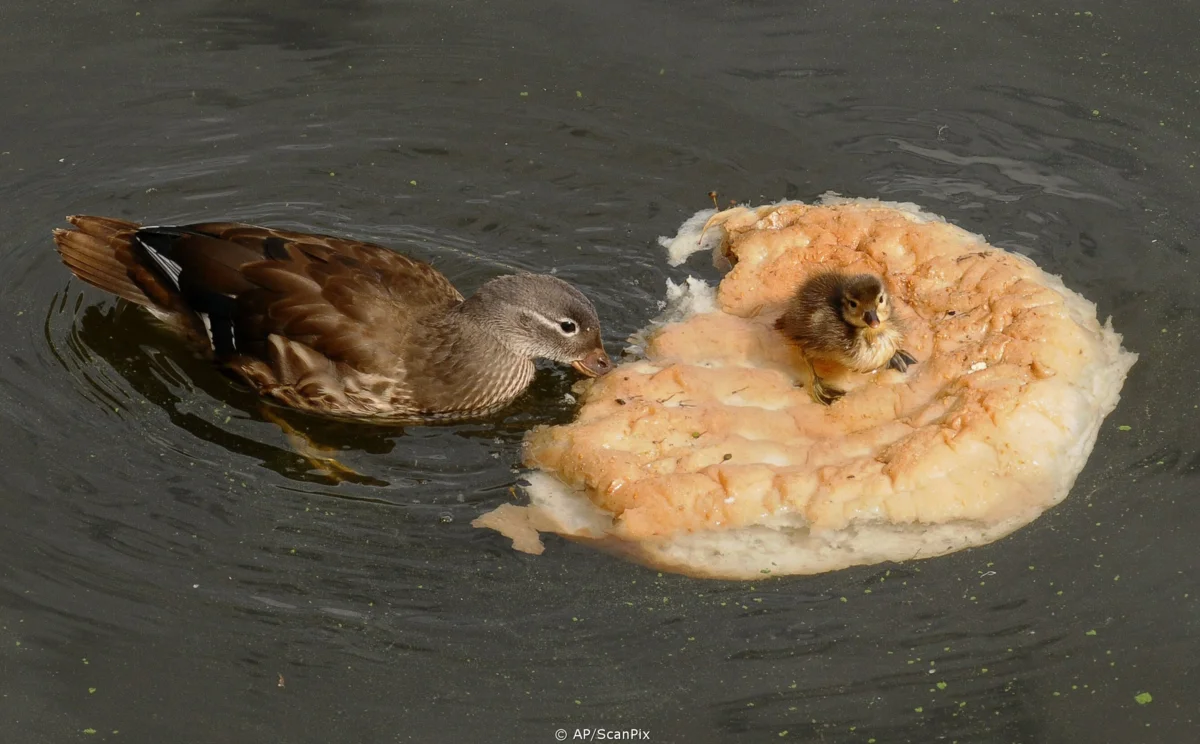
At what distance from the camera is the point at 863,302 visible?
560cm

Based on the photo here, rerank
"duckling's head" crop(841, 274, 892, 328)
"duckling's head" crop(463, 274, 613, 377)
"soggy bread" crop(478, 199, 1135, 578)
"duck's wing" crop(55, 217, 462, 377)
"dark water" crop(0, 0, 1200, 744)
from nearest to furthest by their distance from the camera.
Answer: "dark water" crop(0, 0, 1200, 744) → "soggy bread" crop(478, 199, 1135, 578) → "duckling's head" crop(841, 274, 892, 328) → "duck's wing" crop(55, 217, 462, 377) → "duckling's head" crop(463, 274, 613, 377)

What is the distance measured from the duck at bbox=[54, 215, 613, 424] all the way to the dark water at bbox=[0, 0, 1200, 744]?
0.18m

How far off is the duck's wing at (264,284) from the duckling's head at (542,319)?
0.80ft

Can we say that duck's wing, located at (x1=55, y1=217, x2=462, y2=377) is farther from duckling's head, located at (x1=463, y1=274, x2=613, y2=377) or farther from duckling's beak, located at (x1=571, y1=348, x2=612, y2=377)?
duckling's beak, located at (x1=571, y1=348, x2=612, y2=377)

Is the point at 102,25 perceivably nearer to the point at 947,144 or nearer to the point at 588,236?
the point at 588,236

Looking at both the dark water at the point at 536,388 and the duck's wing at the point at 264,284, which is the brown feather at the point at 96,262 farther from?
the dark water at the point at 536,388

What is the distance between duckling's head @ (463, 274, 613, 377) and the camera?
6.32m

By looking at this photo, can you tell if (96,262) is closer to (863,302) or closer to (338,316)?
(338,316)

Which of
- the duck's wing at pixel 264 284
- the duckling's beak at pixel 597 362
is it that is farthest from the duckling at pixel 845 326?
the duck's wing at pixel 264 284

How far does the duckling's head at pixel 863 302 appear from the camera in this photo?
18.4 feet

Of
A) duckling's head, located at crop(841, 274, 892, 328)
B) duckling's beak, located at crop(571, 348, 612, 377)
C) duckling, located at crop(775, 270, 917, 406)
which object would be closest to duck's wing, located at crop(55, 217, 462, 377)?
duckling's beak, located at crop(571, 348, 612, 377)

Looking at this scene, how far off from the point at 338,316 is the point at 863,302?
7.81 ft

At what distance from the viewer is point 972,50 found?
7.93 m

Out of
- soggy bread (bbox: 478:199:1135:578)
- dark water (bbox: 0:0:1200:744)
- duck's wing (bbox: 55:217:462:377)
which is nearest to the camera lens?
dark water (bbox: 0:0:1200:744)
